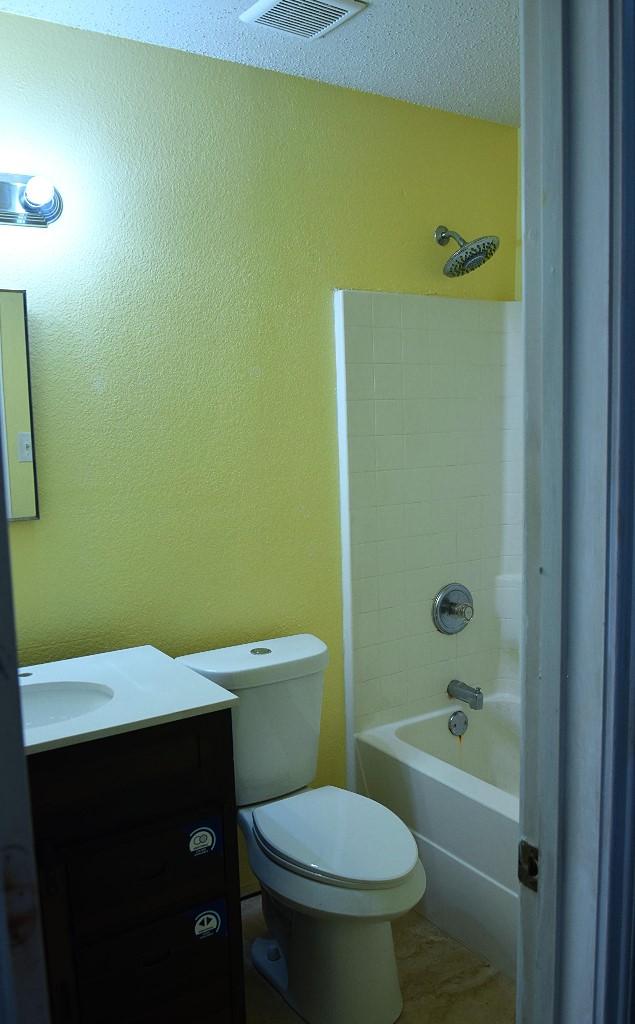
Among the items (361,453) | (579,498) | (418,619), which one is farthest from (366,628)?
(579,498)

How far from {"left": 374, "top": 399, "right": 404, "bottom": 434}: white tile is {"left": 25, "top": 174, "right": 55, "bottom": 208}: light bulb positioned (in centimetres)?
111

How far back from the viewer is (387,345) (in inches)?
97.9

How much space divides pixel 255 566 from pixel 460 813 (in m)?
0.90

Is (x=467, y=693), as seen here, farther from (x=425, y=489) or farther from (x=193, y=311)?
(x=193, y=311)

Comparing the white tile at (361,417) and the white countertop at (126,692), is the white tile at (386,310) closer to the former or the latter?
the white tile at (361,417)

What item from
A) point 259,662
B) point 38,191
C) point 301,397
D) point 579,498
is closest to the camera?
point 579,498

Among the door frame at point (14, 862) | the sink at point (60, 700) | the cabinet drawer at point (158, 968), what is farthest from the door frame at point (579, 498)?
the sink at point (60, 700)

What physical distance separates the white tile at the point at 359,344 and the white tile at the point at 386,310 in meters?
0.05

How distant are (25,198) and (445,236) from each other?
1.33 meters

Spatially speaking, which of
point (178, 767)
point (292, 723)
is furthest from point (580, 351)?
point (292, 723)

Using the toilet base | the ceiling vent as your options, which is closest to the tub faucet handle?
the toilet base

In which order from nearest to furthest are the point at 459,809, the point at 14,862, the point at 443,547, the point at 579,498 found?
the point at 14,862 → the point at 579,498 → the point at 459,809 → the point at 443,547

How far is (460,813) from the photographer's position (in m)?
2.16

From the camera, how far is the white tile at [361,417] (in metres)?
2.43
